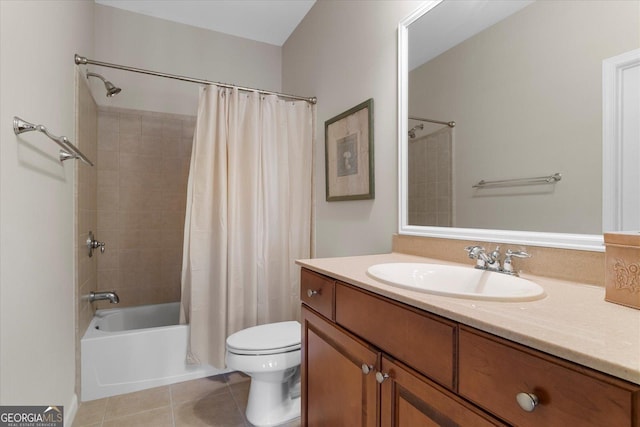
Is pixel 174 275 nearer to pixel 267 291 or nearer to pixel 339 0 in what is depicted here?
pixel 267 291

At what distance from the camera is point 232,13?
243cm

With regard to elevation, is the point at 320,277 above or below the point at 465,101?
below

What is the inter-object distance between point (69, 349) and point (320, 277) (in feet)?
4.73

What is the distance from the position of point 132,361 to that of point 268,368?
0.98 meters

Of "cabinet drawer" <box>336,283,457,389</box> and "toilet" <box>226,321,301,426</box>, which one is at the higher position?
"cabinet drawer" <box>336,283,457,389</box>

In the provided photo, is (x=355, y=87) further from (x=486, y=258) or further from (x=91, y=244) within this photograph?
(x=91, y=244)

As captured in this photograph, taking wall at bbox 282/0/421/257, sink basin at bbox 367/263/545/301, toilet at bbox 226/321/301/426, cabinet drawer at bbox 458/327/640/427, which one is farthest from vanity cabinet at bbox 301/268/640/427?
wall at bbox 282/0/421/257

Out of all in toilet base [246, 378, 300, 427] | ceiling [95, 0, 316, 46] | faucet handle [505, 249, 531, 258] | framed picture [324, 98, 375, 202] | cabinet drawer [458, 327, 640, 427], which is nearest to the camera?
cabinet drawer [458, 327, 640, 427]

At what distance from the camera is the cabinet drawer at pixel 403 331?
0.64 metres

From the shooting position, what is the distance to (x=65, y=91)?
1.55 m

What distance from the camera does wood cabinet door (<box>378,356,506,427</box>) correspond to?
594 mm

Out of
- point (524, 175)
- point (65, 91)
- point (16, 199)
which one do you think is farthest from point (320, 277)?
point (65, 91)

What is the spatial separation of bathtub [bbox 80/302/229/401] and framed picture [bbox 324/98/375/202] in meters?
1.36

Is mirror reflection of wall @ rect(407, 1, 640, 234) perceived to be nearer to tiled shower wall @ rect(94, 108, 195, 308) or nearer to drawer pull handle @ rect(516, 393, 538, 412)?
drawer pull handle @ rect(516, 393, 538, 412)
